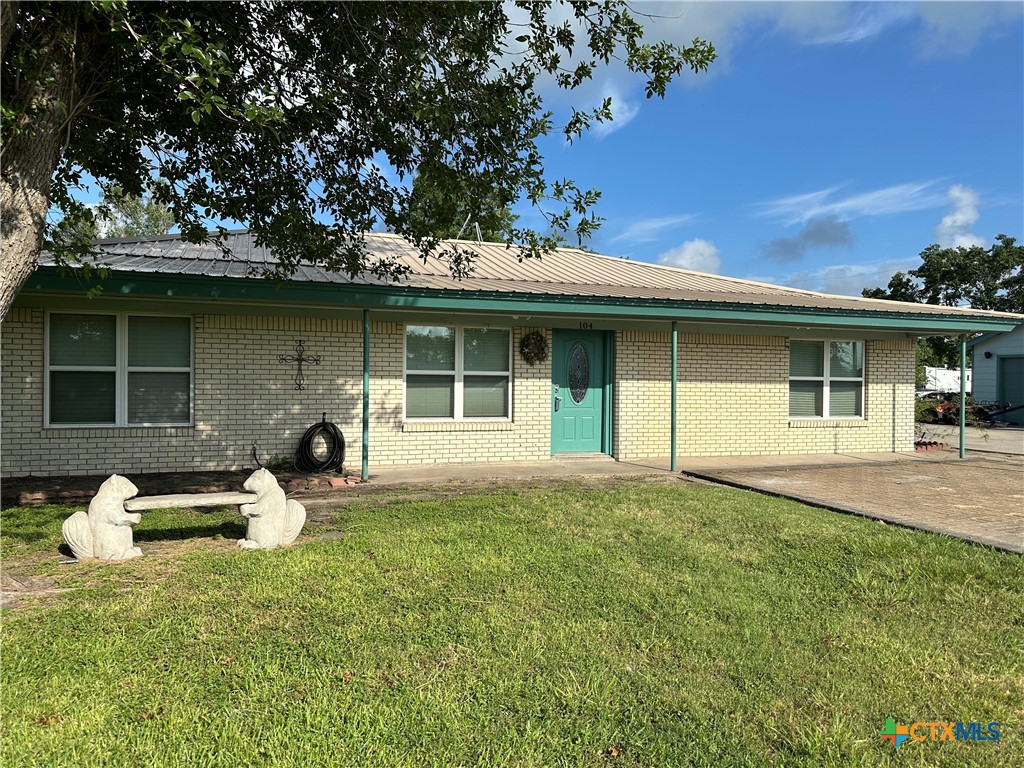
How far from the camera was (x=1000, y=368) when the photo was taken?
80.0ft

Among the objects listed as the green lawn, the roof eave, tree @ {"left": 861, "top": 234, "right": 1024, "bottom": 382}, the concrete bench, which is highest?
tree @ {"left": 861, "top": 234, "right": 1024, "bottom": 382}

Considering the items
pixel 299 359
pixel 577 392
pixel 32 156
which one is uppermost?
pixel 32 156

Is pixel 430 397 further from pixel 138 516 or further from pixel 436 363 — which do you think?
pixel 138 516

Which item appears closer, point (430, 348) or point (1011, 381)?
point (430, 348)

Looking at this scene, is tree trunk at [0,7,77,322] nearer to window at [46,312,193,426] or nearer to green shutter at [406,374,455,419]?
window at [46,312,193,426]

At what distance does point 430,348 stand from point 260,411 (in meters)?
2.74

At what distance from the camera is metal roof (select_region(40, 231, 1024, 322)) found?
27.7 ft

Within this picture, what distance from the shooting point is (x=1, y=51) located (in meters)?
3.68

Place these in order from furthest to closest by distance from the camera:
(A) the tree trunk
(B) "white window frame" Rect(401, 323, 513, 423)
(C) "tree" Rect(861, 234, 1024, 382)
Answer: (C) "tree" Rect(861, 234, 1024, 382) < (B) "white window frame" Rect(401, 323, 513, 423) < (A) the tree trunk

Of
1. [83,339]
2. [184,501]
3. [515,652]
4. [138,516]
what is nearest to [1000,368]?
[515,652]

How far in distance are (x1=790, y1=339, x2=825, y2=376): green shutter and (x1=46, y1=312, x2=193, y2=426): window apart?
34.8ft

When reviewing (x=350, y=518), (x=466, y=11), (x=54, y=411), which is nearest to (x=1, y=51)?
(x=466, y=11)

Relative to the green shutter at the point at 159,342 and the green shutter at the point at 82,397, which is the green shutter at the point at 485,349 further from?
the green shutter at the point at 82,397

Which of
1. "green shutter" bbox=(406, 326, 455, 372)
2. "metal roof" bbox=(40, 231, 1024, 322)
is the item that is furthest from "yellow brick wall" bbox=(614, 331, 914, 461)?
"green shutter" bbox=(406, 326, 455, 372)
